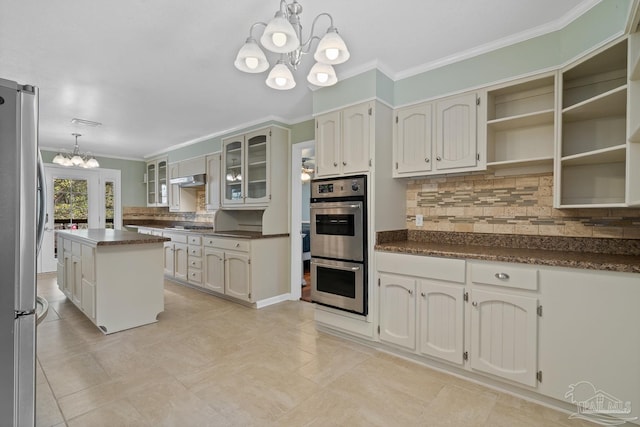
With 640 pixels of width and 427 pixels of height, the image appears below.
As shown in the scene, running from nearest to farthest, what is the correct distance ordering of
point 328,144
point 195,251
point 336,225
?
point 336,225 → point 328,144 → point 195,251

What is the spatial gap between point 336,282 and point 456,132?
5.27ft

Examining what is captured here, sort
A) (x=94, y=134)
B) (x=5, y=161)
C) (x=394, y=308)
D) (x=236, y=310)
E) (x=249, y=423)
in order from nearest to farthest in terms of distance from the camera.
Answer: (x=5, y=161) < (x=249, y=423) < (x=394, y=308) < (x=236, y=310) < (x=94, y=134)

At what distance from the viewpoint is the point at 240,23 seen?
200 centimetres

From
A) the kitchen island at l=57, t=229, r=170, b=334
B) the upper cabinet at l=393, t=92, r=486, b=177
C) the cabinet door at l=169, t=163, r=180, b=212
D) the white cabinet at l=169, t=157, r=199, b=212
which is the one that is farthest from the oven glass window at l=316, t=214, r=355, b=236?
the cabinet door at l=169, t=163, r=180, b=212

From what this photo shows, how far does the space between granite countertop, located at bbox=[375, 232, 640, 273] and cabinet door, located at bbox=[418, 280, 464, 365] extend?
257 mm

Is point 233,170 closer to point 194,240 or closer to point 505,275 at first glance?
point 194,240

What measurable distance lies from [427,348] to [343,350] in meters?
0.69

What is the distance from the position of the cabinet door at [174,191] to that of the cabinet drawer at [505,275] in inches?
199

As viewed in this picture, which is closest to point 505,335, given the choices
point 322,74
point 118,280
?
point 322,74

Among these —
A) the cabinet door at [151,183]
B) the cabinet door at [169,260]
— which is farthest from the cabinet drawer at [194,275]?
the cabinet door at [151,183]

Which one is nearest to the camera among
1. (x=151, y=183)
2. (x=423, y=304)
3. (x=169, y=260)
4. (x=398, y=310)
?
(x=423, y=304)

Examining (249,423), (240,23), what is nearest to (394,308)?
(249,423)

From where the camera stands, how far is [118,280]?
117 inches

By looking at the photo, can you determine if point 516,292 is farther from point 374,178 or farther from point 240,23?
point 240,23
